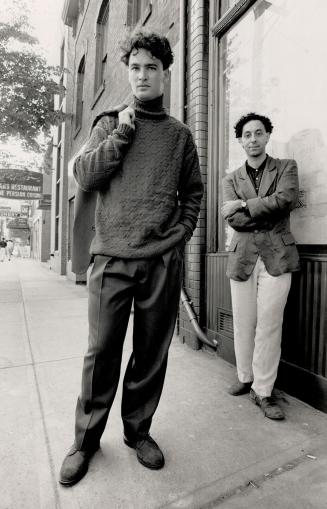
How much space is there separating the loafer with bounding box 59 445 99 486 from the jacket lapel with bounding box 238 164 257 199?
1962 millimetres

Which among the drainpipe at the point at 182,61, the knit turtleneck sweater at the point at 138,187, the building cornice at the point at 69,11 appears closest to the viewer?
the knit turtleneck sweater at the point at 138,187

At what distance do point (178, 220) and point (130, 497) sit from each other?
1.36m

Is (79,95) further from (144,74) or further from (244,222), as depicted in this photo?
(144,74)

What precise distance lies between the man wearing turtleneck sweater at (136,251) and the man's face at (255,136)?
3.12ft

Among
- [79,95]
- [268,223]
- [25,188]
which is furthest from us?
[25,188]

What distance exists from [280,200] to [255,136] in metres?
0.55

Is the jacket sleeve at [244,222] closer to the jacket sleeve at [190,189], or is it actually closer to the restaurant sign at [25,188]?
the jacket sleeve at [190,189]

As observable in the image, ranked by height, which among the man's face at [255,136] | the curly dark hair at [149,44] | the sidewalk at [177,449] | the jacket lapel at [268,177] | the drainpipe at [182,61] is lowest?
the sidewalk at [177,449]

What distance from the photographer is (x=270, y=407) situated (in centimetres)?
243

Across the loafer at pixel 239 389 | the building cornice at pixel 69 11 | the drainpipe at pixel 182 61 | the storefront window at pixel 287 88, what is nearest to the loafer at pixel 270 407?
the loafer at pixel 239 389

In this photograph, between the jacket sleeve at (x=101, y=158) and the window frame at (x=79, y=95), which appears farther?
the window frame at (x=79, y=95)

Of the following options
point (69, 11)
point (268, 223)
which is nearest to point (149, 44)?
point (268, 223)

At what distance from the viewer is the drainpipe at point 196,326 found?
3629mm

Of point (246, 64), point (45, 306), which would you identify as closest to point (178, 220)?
point (246, 64)
